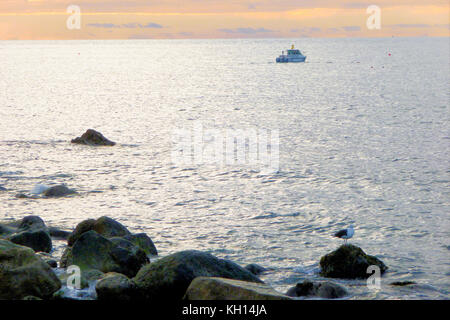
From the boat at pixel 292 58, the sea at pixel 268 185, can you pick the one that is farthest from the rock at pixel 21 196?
the boat at pixel 292 58

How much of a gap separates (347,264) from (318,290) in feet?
6.07

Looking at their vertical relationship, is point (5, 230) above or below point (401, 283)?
above

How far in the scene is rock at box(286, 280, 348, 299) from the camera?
12047mm

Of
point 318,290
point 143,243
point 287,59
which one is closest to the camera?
point 318,290

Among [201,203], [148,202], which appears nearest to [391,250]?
[201,203]

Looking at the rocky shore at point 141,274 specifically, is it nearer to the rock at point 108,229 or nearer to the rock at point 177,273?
the rock at point 177,273

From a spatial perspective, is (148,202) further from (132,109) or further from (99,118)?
(132,109)

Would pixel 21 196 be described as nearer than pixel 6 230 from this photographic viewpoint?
No

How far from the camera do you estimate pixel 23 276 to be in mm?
11289

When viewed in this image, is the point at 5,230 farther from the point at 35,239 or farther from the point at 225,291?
the point at 225,291

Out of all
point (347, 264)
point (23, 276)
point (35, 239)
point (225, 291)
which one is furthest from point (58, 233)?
point (347, 264)

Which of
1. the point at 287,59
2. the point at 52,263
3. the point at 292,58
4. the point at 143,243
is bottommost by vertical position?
the point at 52,263

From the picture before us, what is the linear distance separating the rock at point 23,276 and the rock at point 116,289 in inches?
41.6
